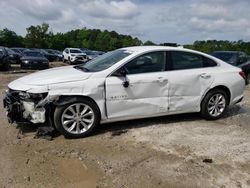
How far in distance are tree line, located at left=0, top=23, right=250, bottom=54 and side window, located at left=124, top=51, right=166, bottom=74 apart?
40904 millimetres

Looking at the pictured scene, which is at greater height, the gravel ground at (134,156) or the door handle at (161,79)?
the door handle at (161,79)

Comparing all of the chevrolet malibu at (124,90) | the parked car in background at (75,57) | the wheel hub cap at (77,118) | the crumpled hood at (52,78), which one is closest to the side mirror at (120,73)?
the chevrolet malibu at (124,90)

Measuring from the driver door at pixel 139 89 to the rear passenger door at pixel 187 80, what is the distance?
7.3 inches

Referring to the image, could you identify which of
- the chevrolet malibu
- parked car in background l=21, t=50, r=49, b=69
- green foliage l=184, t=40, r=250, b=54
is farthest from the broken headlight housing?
green foliage l=184, t=40, r=250, b=54

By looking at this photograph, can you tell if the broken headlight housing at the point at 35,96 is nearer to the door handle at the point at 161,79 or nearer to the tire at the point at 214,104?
the door handle at the point at 161,79

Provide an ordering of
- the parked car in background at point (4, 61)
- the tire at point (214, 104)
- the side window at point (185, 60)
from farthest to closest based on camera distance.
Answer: the parked car in background at point (4, 61) → the tire at point (214, 104) → the side window at point (185, 60)

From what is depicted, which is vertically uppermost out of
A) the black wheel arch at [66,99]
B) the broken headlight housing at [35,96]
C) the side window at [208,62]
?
the side window at [208,62]

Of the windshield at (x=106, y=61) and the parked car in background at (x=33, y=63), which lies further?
the parked car in background at (x=33, y=63)

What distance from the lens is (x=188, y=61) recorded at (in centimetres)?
705

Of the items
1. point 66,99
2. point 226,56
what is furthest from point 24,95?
point 226,56

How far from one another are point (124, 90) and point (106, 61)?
0.78 metres

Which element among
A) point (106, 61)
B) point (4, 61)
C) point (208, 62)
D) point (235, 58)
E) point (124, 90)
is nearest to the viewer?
point (124, 90)

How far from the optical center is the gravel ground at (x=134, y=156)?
442cm

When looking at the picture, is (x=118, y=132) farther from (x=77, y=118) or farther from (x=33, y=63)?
(x=33, y=63)
